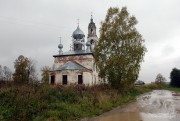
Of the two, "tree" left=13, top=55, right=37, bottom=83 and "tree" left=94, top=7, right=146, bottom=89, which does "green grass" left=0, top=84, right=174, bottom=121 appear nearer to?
"tree" left=94, top=7, right=146, bottom=89

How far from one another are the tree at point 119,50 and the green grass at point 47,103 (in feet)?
32.0

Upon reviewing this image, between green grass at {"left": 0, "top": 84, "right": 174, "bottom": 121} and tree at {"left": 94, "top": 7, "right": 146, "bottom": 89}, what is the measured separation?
9752mm

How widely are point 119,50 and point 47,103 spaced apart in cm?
1570

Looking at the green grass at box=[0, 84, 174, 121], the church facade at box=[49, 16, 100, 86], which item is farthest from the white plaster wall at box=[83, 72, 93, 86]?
the green grass at box=[0, 84, 174, 121]

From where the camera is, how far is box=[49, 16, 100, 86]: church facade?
4031 centimetres

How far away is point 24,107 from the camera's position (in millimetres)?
14195

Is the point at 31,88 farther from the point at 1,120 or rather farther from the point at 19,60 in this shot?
the point at 19,60

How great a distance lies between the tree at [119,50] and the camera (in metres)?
29.1

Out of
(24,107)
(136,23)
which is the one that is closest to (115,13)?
(136,23)

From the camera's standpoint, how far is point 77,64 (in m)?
42.8

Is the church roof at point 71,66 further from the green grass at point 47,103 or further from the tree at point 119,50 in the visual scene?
the green grass at point 47,103

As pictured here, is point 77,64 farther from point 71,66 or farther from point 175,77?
point 175,77

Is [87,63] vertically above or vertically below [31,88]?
above

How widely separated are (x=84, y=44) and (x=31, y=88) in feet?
Result: 107
